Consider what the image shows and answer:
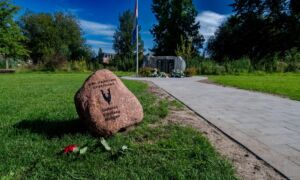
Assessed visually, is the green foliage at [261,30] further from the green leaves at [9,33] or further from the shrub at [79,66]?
the green leaves at [9,33]

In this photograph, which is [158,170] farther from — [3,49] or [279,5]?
[279,5]

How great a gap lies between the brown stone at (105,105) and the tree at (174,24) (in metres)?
38.1

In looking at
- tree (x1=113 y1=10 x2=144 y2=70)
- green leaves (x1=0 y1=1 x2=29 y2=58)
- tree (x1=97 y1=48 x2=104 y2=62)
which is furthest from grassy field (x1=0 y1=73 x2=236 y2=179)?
tree (x1=113 y1=10 x2=144 y2=70)

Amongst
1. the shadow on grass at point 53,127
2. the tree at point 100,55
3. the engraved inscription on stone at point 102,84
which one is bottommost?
the shadow on grass at point 53,127

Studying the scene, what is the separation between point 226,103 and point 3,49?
95.5 feet

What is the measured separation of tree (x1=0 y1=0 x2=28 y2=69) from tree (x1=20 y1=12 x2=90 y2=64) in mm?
12031

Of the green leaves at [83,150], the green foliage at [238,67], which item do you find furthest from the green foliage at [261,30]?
the green leaves at [83,150]

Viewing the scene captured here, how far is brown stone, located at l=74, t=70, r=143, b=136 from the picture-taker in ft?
10.7

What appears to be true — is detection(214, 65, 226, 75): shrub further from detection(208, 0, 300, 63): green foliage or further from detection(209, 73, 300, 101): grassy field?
detection(208, 0, 300, 63): green foliage

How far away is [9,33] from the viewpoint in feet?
101

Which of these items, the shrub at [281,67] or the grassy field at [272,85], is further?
the shrub at [281,67]

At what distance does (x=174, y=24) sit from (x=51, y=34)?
805 inches

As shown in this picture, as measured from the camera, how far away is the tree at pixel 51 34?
45.7 meters

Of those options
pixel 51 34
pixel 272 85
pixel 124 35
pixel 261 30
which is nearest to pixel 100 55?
pixel 124 35
